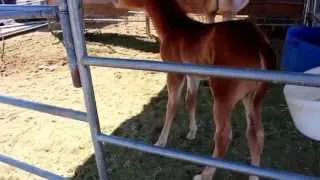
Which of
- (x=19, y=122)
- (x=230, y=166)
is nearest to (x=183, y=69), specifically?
(x=230, y=166)

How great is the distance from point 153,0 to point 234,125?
1.23 metres

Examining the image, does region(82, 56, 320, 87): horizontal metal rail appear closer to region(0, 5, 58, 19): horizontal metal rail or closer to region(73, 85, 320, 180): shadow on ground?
region(0, 5, 58, 19): horizontal metal rail

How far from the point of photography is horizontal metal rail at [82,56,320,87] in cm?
113

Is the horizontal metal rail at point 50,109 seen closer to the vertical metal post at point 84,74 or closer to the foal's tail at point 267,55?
the vertical metal post at point 84,74

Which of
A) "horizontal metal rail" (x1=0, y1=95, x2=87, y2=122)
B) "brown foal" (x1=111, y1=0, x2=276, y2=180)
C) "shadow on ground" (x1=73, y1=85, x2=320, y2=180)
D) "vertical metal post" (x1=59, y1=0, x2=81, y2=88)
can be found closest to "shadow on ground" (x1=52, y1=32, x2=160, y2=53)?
"shadow on ground" (x1=73, y1=85, x2=320, y2=180)

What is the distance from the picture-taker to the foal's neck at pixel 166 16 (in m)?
3.07

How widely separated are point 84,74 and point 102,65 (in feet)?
0.38

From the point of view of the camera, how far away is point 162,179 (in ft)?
9.09

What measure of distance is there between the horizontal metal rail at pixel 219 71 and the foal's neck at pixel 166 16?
160cm

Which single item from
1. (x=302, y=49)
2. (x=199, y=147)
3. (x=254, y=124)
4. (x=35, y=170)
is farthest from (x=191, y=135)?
(x=35, y=170)

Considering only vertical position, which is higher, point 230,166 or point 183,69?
point 183,69

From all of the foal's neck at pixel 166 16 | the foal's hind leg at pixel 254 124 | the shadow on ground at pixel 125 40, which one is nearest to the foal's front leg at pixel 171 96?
the foal's neck at pixel 166 16

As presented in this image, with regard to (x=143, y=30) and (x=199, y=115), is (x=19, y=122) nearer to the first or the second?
(x=199, y=115)

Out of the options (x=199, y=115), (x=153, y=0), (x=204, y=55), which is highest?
(x=153, y=0)
